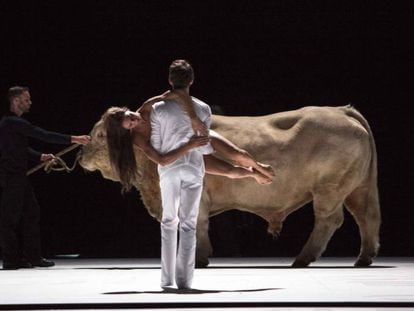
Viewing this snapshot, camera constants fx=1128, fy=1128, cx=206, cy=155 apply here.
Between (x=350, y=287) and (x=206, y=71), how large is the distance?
5031 millimetres

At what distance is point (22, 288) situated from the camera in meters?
6.94

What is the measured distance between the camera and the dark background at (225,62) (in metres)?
11.3

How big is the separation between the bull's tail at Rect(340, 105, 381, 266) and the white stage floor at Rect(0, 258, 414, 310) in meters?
0.30

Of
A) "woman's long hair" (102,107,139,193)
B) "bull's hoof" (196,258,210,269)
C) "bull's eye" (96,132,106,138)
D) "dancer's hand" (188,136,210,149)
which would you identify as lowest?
"bull's hoof" (196,258,210,269)

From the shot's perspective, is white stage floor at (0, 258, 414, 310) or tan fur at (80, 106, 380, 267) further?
tan fur at (80, 106, 380, 267)

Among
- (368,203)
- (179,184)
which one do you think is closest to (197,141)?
(179,184)

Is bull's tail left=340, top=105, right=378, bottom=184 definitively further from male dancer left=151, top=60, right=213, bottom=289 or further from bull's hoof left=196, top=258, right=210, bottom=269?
male dancer left=151, top=60, right=213, bottom=289

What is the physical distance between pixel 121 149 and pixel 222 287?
113 cm

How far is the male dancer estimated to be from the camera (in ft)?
22.3

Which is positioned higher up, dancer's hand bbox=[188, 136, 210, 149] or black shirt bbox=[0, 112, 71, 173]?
dancer's hand bbox=[188, 136, 210, 149]

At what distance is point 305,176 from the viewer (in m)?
9.82

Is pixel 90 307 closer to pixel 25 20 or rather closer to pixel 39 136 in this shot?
pixel 39 136

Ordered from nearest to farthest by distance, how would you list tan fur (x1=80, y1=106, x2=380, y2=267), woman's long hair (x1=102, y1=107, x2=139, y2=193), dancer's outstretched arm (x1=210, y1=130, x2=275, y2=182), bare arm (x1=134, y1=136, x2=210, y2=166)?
bare arm (x1=134, y1=136, x2=210, y2=166) < dancer's outstretched arm (x1=210, y1=130, x2=275, y2=182) < woman's long hair (x1=102, y1=107, x2=139, y2=193) < tan fur (x1=80, y1=106, x2=380, y2=267)

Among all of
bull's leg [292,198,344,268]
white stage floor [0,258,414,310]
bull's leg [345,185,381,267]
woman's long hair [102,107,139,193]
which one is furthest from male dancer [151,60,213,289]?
bull's leg [345,185,381,267]
